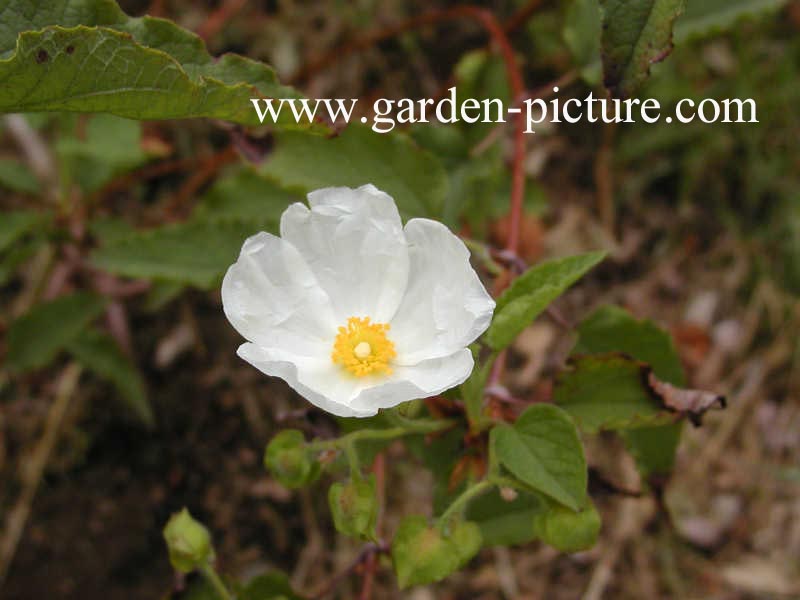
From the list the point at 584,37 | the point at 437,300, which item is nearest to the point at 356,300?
the point at 437,300

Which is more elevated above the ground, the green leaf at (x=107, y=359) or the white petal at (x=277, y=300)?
the white petal at (x=277, y=300)

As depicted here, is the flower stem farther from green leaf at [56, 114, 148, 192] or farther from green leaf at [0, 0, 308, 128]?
green leaf at [56, 114, 148, 192]

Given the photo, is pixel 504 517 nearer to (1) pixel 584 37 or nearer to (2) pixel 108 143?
(1) pixel 584 37

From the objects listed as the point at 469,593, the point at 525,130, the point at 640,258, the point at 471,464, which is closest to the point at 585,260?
the point at 471,464

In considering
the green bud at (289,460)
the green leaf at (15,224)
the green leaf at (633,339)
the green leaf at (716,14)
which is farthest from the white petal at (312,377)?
the green leaf at (716,14)

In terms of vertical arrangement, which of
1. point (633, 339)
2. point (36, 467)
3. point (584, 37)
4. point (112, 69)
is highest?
point (584, 37)

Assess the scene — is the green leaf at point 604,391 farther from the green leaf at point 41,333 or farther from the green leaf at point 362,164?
the green leaf at point 41,333

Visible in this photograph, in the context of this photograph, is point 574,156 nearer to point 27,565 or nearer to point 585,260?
point 585,260
